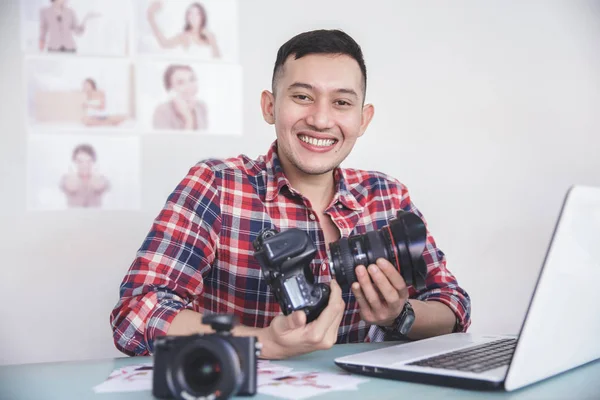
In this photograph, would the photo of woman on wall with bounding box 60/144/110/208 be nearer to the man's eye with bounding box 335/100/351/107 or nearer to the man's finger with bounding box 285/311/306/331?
the man's eye with bounding box 335/100/351/107

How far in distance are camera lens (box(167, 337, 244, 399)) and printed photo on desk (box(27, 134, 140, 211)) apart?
1.29 m

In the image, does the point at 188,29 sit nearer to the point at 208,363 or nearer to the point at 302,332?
the point at 302,332

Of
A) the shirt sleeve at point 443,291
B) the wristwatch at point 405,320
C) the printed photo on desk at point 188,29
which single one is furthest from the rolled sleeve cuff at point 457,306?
the printed photo on desk at point 188,29

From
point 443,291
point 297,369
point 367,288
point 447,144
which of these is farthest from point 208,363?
point 447,144

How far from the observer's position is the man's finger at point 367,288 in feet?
3.18

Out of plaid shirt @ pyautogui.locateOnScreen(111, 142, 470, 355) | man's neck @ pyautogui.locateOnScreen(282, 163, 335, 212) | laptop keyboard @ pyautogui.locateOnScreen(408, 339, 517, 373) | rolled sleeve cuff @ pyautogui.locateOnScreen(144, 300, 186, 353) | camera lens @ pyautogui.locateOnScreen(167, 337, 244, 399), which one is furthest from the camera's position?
man's neck @ pyautogui.locateOnScreen(282, 163, 335, 212)

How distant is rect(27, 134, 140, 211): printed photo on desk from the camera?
1.85m

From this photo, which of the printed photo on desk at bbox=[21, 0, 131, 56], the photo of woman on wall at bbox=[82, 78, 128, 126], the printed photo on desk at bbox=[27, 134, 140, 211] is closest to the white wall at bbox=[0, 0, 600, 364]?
the printed photo on desk at bbox=[27, 134, 140, 211]

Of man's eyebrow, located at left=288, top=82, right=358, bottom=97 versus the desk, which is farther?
man's eyebrow, located at left=288, top=82, right=358, bottom=97

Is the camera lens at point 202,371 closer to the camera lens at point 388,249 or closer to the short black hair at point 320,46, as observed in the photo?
the camera lens at point 388,249

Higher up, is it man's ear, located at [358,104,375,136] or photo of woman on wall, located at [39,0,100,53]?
photo of woman on wall, located at [39,0,100,53]

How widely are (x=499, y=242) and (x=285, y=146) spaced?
3.63 ft

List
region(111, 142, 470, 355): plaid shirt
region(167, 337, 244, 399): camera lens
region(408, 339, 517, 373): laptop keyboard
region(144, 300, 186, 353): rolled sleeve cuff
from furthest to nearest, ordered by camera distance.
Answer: region(111, 142, 470, 355): plaid shirt
region(144, 300, 186, 353): rolled sleeve cuff
region(408, 339, 517, 373): laptop keyboard
region(167, 337, 244, 399): camera lens

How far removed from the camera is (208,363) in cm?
68
